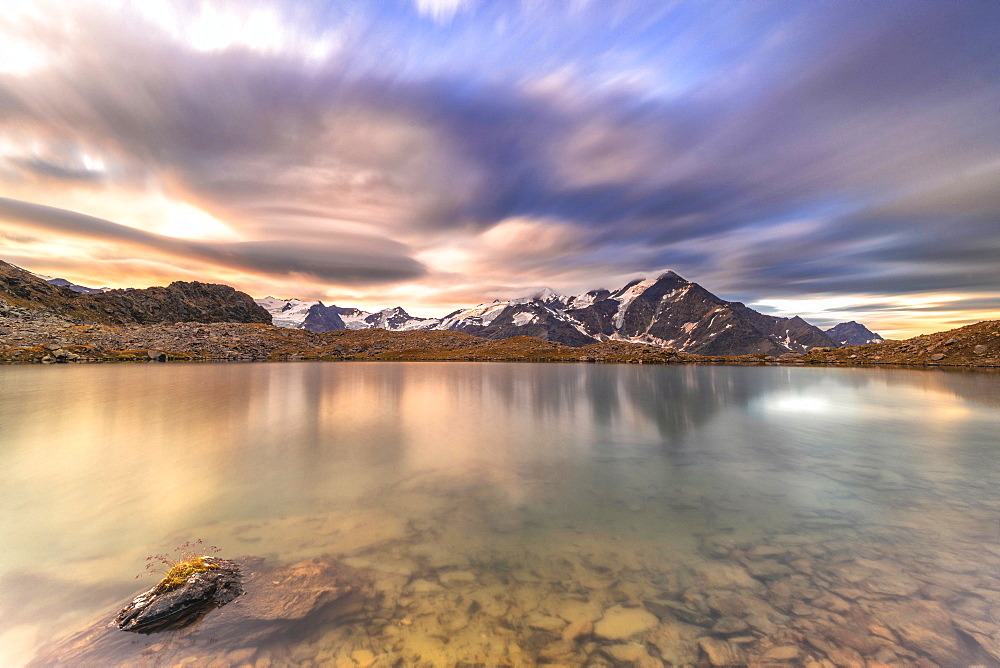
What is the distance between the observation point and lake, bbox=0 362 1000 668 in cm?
800

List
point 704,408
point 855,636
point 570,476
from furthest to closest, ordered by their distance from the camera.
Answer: point 704,408 < point 570,476 < point 855,636

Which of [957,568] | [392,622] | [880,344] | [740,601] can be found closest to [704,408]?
[957,568]

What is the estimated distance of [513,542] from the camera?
41.4 feet

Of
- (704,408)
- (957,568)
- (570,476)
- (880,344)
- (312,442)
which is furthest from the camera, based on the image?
(880,344)

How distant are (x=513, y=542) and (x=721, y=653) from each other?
638cm

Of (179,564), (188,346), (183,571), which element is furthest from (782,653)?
(188,346)

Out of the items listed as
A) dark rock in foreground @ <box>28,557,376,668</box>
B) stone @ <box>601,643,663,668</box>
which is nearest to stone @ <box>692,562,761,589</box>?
stone @ <box>601,643,663,668</box>

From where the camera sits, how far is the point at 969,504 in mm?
16547

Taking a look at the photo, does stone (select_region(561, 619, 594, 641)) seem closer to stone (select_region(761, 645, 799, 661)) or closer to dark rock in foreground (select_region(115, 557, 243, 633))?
stone (select_region(761, 645, 799, 661))

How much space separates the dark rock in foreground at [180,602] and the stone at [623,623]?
9.03 m

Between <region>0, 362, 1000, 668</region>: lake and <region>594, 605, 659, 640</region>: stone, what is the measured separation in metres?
0.07

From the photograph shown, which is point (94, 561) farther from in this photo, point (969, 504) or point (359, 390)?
point (359, 390)

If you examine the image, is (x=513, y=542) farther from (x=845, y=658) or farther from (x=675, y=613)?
(x=845, y=658)

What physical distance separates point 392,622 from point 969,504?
2455 cm
